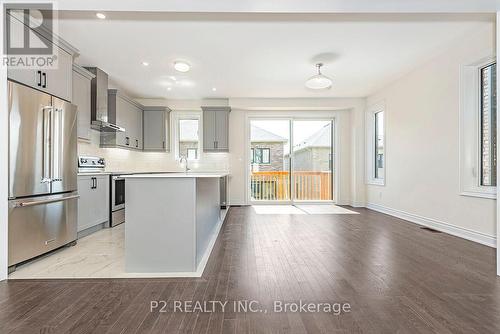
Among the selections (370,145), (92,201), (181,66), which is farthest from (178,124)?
(370,145)

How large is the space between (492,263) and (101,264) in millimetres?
3893

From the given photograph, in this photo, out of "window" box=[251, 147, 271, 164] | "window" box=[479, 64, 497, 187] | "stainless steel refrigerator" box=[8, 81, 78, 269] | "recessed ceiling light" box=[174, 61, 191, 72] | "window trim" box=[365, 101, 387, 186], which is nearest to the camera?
"stainless steel refrigerator" box=[8, 81, 78, 269]

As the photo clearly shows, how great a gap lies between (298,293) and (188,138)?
5.56 m

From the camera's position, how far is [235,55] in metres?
4.15

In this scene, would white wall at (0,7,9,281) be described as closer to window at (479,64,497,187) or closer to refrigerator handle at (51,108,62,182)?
refrigerator handle at (51,108,62,182)

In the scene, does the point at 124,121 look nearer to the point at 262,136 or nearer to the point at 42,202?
the point at 42,202

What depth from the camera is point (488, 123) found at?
3.51m

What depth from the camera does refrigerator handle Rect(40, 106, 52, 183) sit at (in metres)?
2.78

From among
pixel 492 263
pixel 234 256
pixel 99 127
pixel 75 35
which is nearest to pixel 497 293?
pixel 492 263

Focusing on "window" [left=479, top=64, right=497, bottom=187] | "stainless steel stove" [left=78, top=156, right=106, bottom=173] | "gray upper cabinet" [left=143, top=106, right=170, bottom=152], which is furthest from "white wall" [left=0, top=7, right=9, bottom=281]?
"window" [left=479, top=64, right=497, bottom=187]

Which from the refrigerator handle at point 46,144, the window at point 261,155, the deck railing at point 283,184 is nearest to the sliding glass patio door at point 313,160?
the deck railing at point 283,184

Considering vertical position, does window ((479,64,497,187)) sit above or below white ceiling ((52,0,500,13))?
below

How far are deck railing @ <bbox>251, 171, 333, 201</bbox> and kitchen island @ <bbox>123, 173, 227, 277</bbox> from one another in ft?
15.4

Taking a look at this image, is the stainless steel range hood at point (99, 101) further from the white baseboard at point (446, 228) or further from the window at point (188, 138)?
the white baseboard at point (446, 228)
